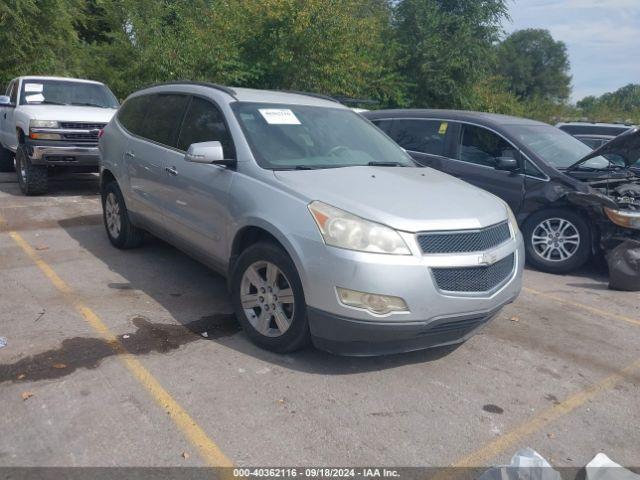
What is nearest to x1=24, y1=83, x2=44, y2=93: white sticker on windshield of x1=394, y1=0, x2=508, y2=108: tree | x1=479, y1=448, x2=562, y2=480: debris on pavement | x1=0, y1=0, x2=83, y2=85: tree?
x1=0, y1=0, x2=83, y2=85: tree

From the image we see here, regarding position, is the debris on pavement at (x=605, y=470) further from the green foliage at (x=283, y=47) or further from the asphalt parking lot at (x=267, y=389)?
the green foliage at (x=283, y=47)

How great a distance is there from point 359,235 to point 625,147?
430 centimetres

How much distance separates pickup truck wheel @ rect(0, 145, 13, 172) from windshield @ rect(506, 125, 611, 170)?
9.76m

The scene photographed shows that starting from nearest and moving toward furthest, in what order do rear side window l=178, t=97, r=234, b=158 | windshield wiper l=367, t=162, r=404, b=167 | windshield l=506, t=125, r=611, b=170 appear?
rear side window l=178, t=97, r=234, b=158, windshield wiper l=367, t=162, r=404, b=167, windshield l=506, t=125, r=611, b=170

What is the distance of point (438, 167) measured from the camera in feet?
25.6

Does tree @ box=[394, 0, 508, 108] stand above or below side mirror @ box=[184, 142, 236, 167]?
above

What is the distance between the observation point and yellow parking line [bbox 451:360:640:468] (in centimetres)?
308

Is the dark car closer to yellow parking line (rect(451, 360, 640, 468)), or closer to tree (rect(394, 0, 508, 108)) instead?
yellow parking line (rect(451, 360, 640, 468))

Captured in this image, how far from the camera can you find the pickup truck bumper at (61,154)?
9.08 meters

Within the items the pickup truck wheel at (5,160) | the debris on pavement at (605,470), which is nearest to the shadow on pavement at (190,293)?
A: the debris on pavement at (605,470)

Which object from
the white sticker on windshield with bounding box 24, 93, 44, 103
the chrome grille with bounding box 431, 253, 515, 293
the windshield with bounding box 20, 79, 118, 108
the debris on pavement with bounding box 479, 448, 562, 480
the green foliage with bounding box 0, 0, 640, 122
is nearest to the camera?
the debris on pavement with bounding box 479, 448, 562, 480

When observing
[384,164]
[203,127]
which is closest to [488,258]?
[384,164]

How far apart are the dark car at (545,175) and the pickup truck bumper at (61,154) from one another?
4.94m

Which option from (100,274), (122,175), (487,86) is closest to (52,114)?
(122,175)
